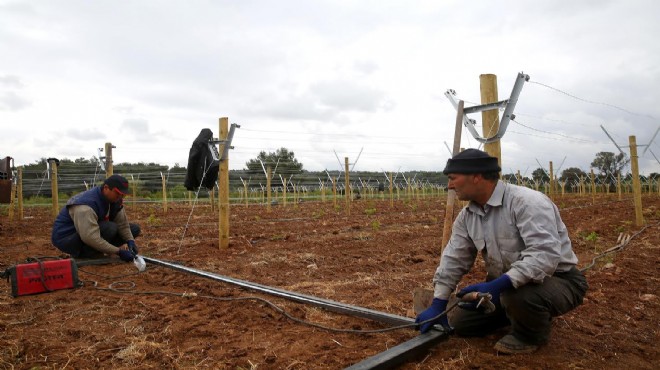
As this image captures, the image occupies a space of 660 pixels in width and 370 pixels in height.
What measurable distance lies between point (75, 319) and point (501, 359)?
2.90m

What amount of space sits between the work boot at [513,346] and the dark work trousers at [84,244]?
4.35 metres

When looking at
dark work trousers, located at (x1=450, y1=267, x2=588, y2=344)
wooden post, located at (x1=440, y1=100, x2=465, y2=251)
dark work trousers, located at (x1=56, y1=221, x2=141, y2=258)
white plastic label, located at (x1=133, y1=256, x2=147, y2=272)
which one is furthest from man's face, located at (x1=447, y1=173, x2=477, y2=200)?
dark work trousers, located at (x1=56, y1=221, x2=141, y2=258)

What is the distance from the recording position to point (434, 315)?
8.38 ft

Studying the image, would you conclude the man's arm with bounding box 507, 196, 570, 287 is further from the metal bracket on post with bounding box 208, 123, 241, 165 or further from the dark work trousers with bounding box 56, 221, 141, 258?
the metal bracket on post with bounding box 208, 123, 241, 165

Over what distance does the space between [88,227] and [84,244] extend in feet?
2.05

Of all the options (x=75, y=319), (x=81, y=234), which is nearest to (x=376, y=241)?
(x=81, y=234)

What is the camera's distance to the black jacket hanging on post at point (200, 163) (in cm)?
607

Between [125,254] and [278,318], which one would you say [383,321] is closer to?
[278,318]

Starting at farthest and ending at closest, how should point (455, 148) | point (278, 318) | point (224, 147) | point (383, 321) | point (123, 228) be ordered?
point (224, 147)
point (123, 228)
point (455, 148)
point (278, 318)
point (383, 321)

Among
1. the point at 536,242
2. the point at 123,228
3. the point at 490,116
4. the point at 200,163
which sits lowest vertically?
the point at 123,228

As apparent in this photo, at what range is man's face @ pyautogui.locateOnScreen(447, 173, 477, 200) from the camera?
2486 millimetres

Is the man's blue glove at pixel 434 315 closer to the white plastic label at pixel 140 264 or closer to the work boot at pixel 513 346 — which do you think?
the work boot at pixel 513 346

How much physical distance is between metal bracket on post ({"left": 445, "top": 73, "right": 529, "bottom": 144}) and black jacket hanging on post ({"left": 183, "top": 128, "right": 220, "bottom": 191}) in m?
3.74

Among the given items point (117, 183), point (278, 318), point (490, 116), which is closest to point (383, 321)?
point (278, 318)
